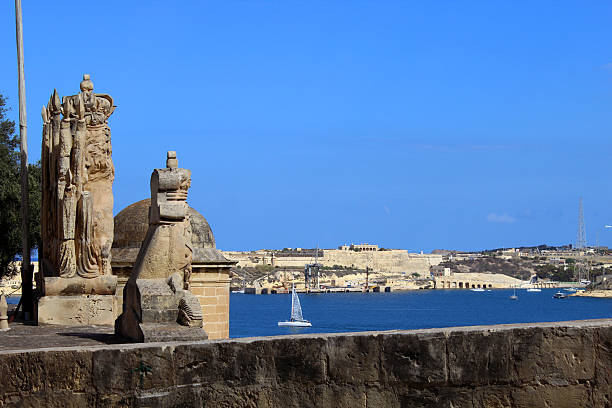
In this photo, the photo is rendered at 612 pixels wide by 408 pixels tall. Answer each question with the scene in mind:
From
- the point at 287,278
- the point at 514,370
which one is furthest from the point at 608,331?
the point at 287,278

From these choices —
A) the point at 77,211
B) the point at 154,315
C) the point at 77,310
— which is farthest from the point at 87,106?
the point at 154,315

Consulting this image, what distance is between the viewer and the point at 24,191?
15312mm

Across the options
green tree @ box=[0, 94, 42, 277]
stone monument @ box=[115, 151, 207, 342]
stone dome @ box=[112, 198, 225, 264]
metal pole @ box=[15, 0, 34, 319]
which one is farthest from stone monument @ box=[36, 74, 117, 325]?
green tree @ box=[0, 94, 42, 277]

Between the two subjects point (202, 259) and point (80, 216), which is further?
point (202, 259)

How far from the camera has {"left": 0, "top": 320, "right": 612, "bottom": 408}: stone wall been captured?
602 centimetres

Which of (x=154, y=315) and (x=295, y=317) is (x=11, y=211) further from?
(x=295, y=317)

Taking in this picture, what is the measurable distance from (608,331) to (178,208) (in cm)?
450

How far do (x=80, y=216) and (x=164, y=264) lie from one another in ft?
14.0

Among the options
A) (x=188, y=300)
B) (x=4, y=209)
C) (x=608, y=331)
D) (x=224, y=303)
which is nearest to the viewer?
(x=608, y=331)

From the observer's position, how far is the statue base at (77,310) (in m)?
12.9

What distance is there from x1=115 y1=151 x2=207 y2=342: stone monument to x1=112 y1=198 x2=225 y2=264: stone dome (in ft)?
34.5

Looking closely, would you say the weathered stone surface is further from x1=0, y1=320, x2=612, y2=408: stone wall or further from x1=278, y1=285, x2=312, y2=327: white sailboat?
x1=278, y1=285, x2=312, y2=327: white sailboat

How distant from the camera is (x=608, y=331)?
6012 millimetres

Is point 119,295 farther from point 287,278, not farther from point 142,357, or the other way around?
point 287,278
